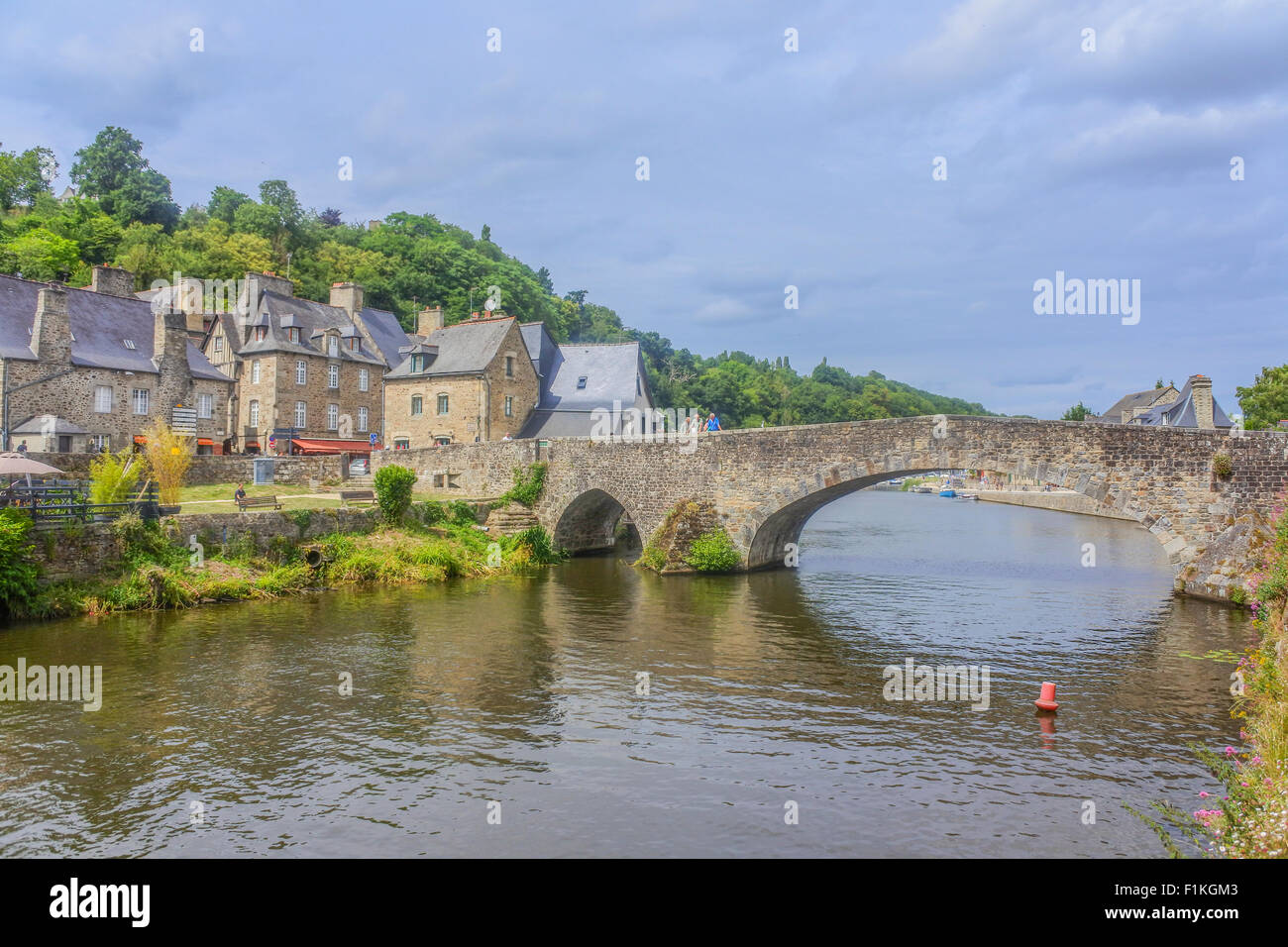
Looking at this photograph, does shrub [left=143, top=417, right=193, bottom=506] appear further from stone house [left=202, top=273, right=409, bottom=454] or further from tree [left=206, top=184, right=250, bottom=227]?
tree [left=206, top=184, right=250, bottom=227]

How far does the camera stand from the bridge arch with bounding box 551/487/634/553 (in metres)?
30.5

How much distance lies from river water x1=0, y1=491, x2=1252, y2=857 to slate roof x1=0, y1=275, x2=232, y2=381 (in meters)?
19.7

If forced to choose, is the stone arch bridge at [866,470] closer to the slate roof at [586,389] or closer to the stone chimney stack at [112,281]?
the slate roof at [586,389]

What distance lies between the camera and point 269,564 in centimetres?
2261

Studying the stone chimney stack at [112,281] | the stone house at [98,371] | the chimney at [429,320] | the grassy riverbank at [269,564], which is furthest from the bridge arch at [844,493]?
the stone chimney stack at [112,281]

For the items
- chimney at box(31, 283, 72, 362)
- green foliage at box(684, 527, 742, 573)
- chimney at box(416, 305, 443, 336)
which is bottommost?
green foliage at box(684, 527, 742, 573)

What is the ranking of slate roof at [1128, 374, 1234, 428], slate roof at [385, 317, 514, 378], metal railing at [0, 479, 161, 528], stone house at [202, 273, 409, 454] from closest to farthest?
1. metal railing at [0, 479, 161, 528]
2. slate roof at [1128, 374, 1234, 428]
3. slate roof at [385, 317, 514, 378]
4. stone house at [202, 273, 409, 454]

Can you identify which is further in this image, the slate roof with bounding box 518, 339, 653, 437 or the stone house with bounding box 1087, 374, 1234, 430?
the slate roof with bounding box 518, 339, 653, 437

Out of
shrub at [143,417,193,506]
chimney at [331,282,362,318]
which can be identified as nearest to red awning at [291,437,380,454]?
chimney at [331,282,362,318]

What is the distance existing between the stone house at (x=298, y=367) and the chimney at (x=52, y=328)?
370 inches

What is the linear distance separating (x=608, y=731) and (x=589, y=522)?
2168 cm
